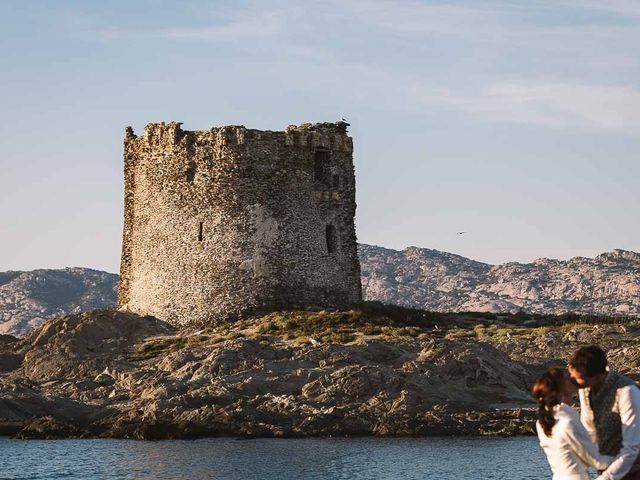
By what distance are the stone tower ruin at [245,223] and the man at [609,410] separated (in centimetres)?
3245

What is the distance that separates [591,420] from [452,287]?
128729mm

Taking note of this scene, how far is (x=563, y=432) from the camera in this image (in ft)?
35.0

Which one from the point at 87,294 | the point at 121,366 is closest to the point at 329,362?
the point at 121,366

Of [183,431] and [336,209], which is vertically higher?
[336,209]

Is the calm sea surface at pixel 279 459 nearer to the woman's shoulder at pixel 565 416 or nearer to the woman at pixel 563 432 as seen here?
the woman at pixel 563 432

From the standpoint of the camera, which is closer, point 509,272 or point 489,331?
point 489,331

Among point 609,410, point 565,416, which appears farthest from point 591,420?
point 565,416

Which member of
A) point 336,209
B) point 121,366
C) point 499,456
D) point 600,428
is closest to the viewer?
point 600,428

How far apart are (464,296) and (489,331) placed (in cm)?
9052

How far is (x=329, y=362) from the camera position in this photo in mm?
35344

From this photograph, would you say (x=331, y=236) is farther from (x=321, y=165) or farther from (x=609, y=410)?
(x=609, y=410)

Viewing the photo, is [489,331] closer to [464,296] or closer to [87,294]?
[464,296]

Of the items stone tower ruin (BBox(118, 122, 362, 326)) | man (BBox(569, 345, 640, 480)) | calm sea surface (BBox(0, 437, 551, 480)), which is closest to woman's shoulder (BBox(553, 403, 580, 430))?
man (BBox(569, 345, 640, 480))

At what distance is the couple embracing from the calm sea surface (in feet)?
49.2
